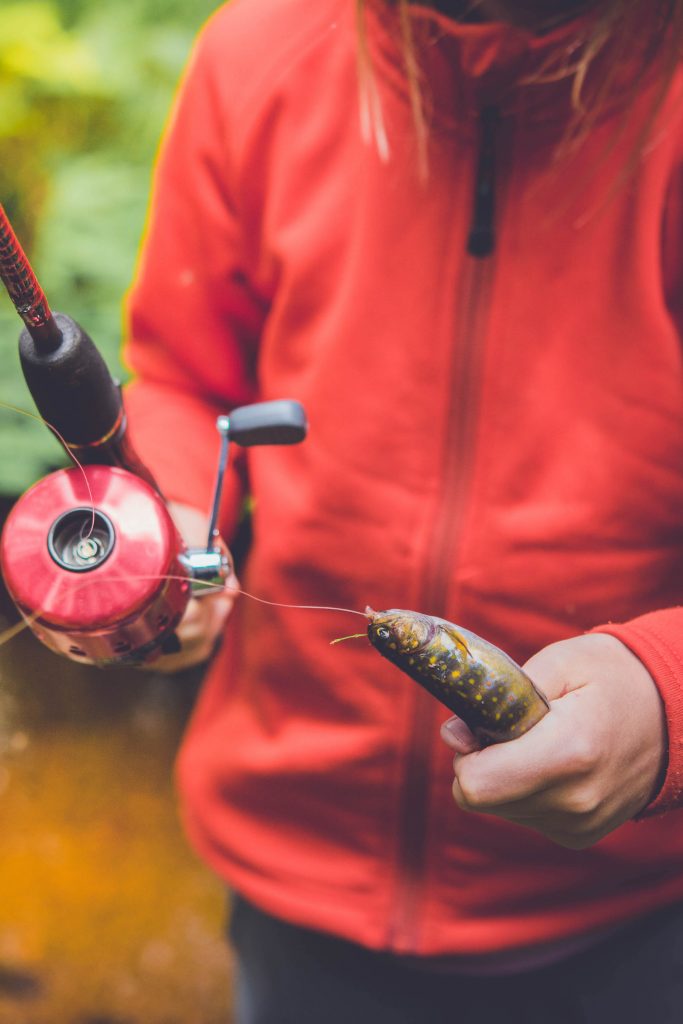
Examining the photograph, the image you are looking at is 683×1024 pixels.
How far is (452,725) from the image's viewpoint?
94 centimetres

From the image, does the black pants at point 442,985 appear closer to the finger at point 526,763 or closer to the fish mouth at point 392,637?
the finger at point 526,763

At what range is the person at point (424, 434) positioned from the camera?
1.22 meters

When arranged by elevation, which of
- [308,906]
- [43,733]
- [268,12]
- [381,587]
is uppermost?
[268,12]

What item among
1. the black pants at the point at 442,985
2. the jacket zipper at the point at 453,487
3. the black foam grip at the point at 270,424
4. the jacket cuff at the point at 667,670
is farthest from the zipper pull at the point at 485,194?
the black pants at the point at 442,985

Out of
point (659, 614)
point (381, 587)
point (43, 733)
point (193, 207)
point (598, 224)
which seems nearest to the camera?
Answer: point (659, 614)

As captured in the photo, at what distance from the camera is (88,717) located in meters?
2.47

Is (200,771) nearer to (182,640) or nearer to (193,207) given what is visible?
(182,640)

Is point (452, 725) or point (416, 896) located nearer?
point (452, 725)

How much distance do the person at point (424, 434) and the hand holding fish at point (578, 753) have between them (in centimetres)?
16

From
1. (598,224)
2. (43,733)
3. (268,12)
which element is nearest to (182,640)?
(598,224)

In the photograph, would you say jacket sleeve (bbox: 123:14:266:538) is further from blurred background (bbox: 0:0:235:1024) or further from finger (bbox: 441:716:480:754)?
blurred background (bbox: 0:0:235:1024)

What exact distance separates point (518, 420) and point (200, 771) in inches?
35.1

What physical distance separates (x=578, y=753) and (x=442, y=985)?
806 mm

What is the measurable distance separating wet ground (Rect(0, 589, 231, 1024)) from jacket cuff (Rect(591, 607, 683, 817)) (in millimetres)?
1552
